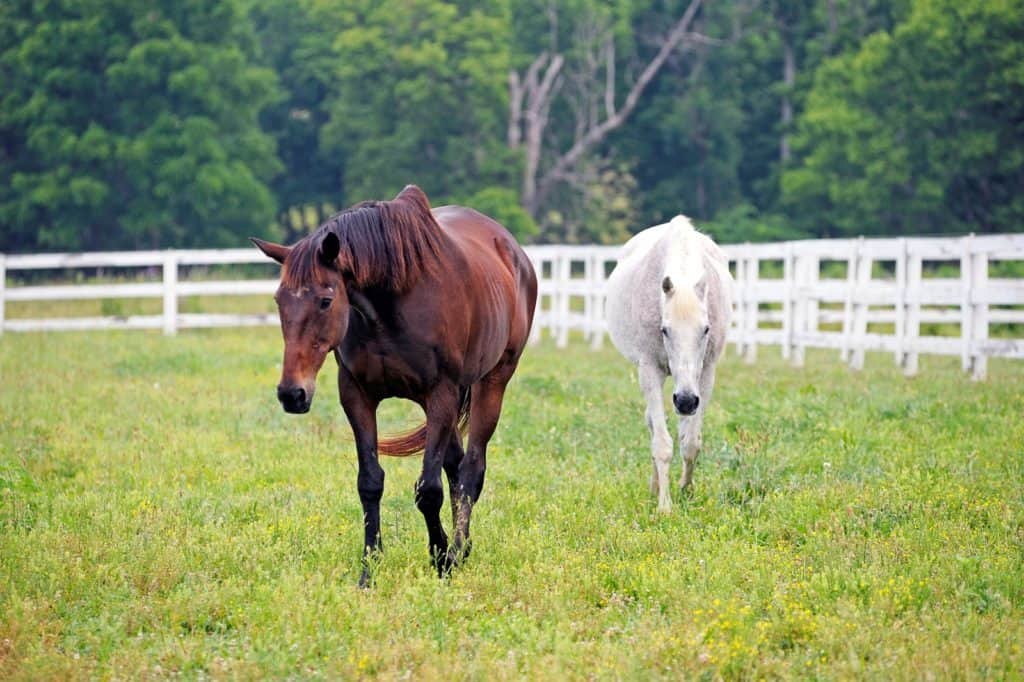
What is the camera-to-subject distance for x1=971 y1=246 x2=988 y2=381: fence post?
14.2 metres

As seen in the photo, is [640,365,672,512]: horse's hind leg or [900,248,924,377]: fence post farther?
[900,248,924,377]: fence post

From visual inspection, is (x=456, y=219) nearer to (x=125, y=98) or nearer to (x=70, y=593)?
(x=70, y=593)

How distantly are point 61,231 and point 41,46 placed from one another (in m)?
5.84

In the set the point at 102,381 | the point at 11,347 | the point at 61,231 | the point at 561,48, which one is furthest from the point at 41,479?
the point at 561,48

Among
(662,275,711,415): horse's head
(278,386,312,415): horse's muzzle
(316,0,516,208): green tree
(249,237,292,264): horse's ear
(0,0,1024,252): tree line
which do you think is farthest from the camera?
(316,0,516,208): green tree

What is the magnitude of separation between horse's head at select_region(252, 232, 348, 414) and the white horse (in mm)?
2437

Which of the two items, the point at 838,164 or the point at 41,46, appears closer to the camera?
the point at 41,46

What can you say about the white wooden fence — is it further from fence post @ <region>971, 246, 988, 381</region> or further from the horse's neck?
the horse's neck

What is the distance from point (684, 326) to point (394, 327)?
2245 millimetres

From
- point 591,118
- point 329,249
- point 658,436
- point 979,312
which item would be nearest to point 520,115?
point 591,118

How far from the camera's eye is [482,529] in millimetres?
7316

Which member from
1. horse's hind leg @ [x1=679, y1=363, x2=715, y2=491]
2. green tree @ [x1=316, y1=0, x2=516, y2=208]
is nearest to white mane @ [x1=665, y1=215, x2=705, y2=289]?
horse's hind leg @ [x1=679, y1=363, x2=715, y2=491]

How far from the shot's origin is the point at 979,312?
1442 cm

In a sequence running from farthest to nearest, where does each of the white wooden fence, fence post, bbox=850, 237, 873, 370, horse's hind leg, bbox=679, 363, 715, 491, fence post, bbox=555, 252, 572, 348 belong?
fence post, bbox=555, 252, 572, 348, fence post, bbox=850, 237, 873, 370, the white wooden fence, horse's hind leg, bbox=679, 363, 715, 491
